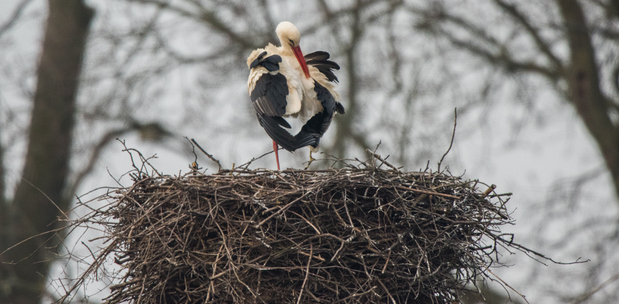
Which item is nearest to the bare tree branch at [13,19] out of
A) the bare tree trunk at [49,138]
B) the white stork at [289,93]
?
the bare tree trunk at [49,138]

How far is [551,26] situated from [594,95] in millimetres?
1315

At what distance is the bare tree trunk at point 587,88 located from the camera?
36.6 feet

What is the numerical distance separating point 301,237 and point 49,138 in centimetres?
909

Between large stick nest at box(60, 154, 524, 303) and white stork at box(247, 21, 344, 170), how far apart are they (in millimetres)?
791

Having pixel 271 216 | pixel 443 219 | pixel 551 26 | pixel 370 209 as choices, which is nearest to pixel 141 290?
pixel 271 216

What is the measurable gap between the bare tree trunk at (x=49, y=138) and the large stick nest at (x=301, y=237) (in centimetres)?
771

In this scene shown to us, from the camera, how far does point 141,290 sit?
163 inches

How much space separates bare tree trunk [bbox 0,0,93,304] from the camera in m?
11.6

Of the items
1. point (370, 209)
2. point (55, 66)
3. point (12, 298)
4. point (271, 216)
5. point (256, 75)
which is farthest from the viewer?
point (55, 66)

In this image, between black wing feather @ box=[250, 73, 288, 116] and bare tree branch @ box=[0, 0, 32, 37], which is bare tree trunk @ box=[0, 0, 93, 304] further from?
black wing feather @ box=[250, 73, 288, 116]

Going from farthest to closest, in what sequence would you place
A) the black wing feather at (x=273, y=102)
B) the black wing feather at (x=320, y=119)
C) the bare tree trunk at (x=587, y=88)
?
the bare tree trunk at (x=587, y=88), the black wing feather at (x=320, y=119), the black wing feather at (x=273, y=102)

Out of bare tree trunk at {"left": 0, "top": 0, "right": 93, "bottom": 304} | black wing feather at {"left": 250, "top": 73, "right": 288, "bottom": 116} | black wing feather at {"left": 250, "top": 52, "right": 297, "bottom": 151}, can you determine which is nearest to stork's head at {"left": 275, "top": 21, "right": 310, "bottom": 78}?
black wing feather at {"left": 250, "top": 52, "right": 297, "bottom": 151}

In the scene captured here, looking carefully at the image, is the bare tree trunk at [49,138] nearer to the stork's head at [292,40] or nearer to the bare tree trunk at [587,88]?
the stork's head at [292,40]

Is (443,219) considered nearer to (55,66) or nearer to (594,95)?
(594,95)
